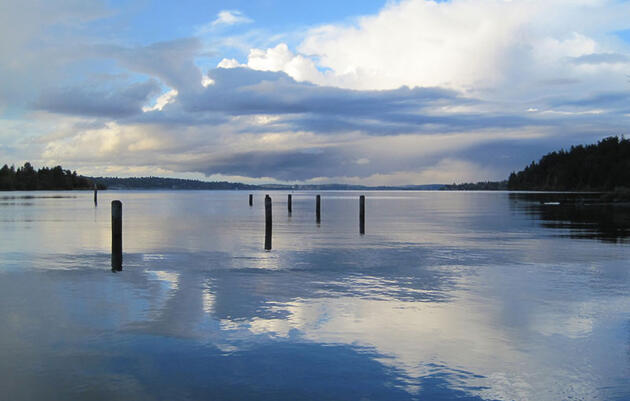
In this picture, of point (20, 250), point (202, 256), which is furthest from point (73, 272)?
point (20, 250)

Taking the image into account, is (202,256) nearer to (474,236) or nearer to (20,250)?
(20,250)

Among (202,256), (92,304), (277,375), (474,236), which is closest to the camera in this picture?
(277,375)

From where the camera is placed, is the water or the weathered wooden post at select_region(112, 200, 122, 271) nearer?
the water

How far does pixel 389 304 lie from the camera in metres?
14.0

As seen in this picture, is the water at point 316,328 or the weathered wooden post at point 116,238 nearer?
the water at point 316,328

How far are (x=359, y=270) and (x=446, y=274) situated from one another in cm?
311

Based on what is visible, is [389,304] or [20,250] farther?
[20,250]

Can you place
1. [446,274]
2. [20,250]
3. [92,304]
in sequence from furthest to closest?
[20,250] < [446,274] < [92,304]

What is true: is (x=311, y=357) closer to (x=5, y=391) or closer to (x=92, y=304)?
(x=5, y=391)

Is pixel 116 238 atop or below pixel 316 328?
atop

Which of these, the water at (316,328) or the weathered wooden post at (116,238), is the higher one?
the weathered wooden post at (116,238)

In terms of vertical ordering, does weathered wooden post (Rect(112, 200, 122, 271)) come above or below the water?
above

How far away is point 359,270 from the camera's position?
20.2 metres

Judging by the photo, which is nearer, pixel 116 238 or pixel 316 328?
pixel 316 328
